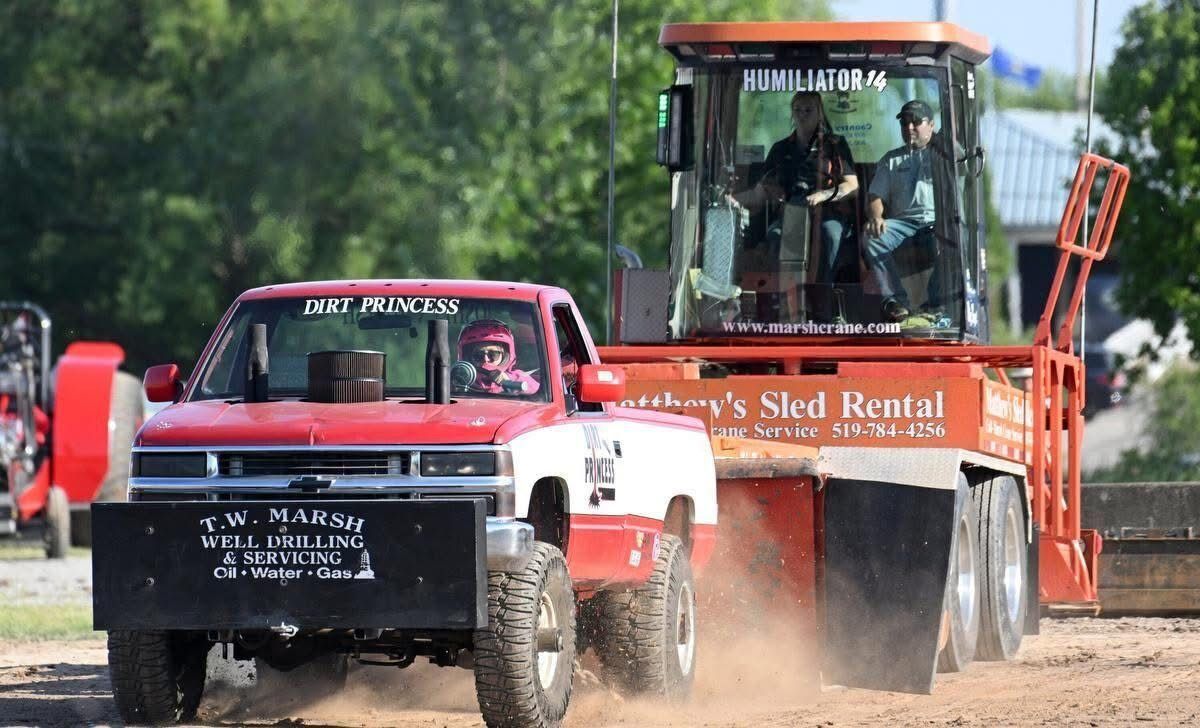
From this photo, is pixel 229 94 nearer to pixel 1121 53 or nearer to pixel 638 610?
pixel 1121 53

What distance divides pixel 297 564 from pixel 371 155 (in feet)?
96.6

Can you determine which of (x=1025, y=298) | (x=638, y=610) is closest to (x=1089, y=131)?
(x=638, y=610)

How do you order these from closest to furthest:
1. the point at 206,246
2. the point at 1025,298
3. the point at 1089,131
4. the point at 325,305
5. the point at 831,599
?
the point at 325,305
the point at 831,599
the point at 1089,131
the point at 206,246
the point at 1025,298

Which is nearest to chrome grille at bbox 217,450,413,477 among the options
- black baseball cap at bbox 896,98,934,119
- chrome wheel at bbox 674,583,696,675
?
chrome wheel at bbox 674,583,696,675

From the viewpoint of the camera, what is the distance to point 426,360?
10.3 metres

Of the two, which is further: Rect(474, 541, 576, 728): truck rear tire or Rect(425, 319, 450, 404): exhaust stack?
Rect(425, 319, 450, 404): exhaust stack

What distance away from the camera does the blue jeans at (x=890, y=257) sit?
619 inches

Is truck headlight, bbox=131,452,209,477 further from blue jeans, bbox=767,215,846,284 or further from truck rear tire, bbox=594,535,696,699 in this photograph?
blue jeans, bbox=767,215,846,284

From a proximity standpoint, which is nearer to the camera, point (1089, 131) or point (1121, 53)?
point (1089, 131)

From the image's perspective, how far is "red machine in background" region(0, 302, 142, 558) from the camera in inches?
987

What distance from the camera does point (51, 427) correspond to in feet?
84.6

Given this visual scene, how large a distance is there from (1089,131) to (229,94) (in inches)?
1054

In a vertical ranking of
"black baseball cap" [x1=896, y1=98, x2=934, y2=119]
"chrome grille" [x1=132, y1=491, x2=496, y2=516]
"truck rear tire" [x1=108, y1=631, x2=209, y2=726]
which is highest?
"black baseball cap" [x1=896, y1=98, x2=934, y2=119]

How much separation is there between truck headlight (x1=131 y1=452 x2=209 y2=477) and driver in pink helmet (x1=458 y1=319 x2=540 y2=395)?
1320 mm
